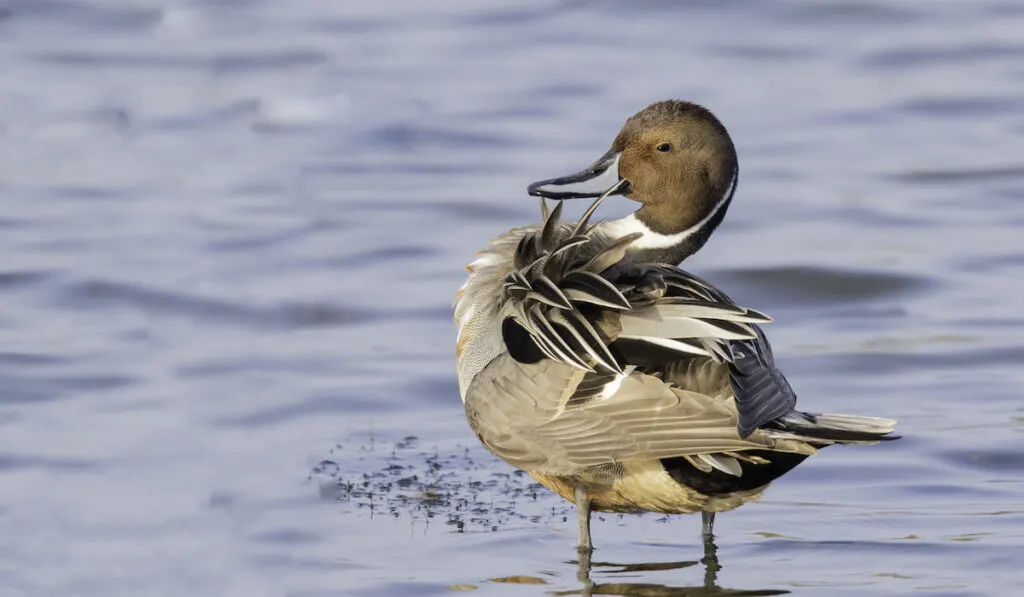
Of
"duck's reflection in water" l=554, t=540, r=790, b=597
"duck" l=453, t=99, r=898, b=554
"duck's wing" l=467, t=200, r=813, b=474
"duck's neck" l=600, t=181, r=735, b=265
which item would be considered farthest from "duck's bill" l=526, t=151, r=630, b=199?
"duck's reflection in water" l=554, t=540, r=790, b=597

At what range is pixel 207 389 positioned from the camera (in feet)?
20.0

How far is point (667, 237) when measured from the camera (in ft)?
16.2

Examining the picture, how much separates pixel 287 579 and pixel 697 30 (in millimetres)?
7724

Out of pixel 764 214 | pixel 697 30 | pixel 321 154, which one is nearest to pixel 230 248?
pixel 321 154

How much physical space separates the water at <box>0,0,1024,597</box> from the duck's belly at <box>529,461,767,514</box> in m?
0.22

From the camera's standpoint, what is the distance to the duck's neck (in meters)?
4.93

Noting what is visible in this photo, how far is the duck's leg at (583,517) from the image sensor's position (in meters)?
4.40

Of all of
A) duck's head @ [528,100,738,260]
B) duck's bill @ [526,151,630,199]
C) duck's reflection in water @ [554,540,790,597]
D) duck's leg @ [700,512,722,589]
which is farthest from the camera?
duck's bill @ [526,151,630,199]

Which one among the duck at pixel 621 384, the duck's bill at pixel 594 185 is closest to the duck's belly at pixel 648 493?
the duck at pixel 621 384

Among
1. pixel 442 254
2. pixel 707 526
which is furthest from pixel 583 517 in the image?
pixel 442 254

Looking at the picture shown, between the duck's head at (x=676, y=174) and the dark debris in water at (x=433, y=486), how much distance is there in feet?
2.86

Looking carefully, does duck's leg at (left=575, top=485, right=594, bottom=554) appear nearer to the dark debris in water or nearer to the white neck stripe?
the dark debris in water

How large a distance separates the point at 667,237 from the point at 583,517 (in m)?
0.96

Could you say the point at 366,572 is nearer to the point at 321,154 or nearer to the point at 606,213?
the point at 606,213
